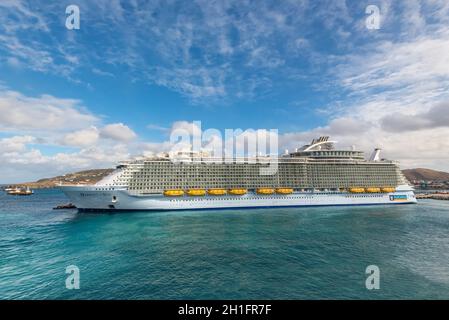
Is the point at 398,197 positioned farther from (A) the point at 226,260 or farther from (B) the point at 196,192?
(A) the point at 226,260

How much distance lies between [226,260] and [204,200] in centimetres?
2791

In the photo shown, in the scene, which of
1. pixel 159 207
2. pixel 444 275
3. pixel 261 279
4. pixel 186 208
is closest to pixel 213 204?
pixel 186 208

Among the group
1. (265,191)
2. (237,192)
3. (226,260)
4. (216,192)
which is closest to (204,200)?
(216,192)

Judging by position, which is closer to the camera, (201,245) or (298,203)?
(201,245)

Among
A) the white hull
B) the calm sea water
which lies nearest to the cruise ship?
the white hull

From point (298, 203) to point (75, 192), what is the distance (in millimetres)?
49394

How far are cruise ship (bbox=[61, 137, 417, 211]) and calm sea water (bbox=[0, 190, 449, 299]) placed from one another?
422 inches

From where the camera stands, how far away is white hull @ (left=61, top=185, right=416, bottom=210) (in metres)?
42.4

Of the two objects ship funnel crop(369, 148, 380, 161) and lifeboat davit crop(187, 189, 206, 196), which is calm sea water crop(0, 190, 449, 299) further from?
ship funnel crop(369, 148, 380, 161)

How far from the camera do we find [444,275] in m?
16.5

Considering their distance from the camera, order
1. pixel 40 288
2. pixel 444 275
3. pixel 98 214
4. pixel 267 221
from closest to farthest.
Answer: pixel 40 288, pixel 444 275, pixel 267 221, pixel 98 214
